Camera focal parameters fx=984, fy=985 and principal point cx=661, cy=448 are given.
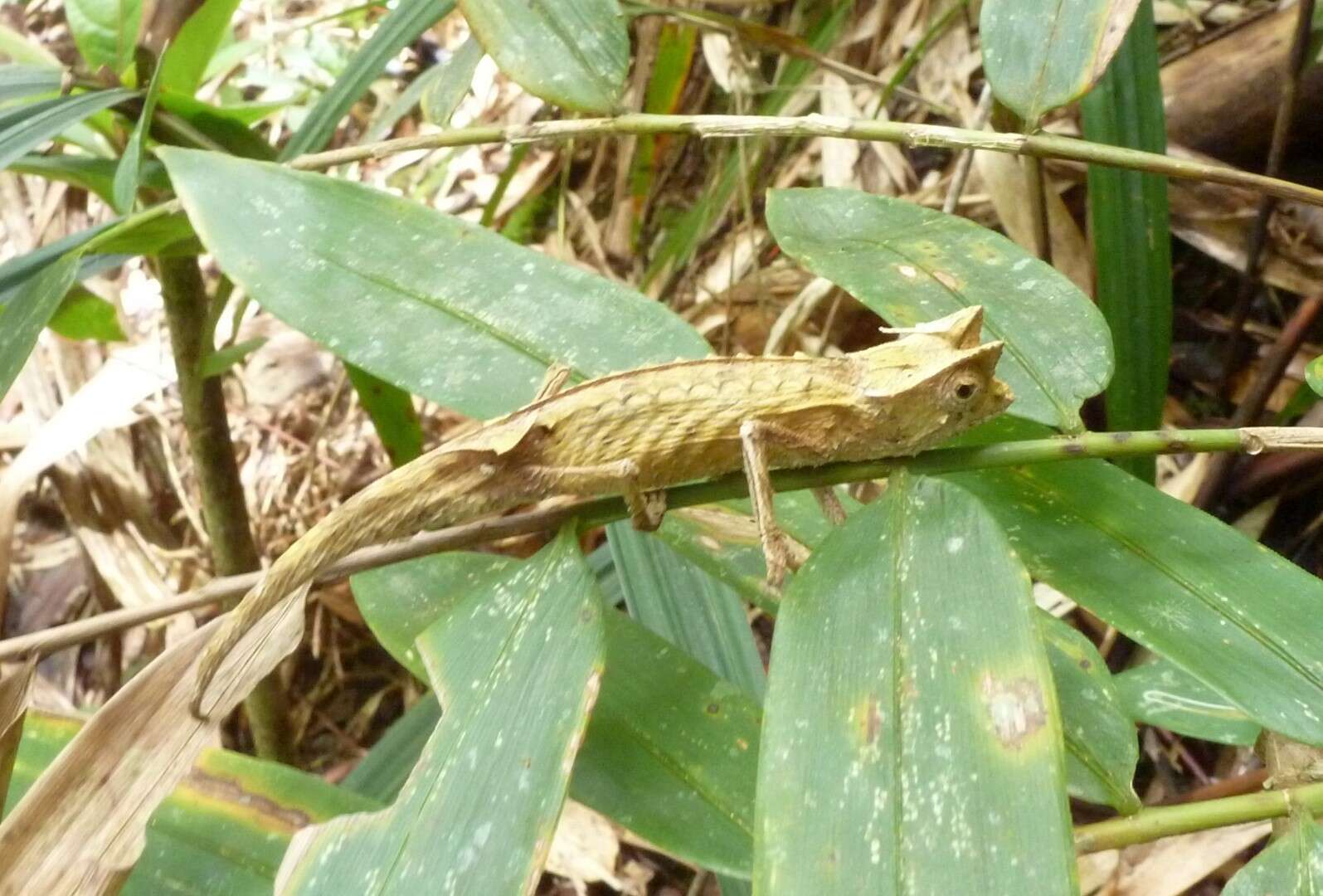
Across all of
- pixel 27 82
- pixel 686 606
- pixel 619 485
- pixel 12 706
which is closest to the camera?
pixel 12 706

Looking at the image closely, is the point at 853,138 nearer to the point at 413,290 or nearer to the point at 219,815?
the point at 413,290

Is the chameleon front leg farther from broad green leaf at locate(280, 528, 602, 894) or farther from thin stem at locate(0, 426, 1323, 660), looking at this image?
broad green leaf at locate(280, 528, 602, 894)

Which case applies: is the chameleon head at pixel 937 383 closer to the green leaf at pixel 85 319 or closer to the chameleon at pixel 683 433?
the chameleon at pixel 683 433

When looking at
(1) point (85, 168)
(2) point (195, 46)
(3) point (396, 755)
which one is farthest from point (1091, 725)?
(2) point (195, 46)

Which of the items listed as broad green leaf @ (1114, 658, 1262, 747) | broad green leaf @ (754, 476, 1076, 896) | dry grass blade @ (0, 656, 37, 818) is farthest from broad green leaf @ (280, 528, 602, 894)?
broad green leaf @ (1114, 658, 1262, 747)

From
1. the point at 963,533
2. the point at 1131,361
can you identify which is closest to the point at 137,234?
the point at 963,533

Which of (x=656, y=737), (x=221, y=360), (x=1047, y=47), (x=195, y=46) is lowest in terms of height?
(x=656, y=737)
